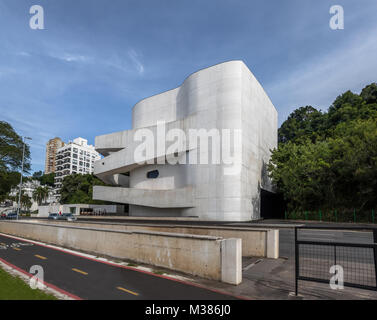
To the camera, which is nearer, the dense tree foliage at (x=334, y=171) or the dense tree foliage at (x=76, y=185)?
the dense tree foliage at (x=334, y=171)

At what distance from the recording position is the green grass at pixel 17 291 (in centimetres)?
605

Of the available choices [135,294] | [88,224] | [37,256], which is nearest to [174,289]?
[135,294]

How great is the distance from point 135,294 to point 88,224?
13249mm

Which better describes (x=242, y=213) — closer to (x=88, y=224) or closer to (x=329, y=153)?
(x=329, y=153)

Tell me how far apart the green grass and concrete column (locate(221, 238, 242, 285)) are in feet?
15.0

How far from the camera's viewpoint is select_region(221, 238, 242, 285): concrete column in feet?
23.8

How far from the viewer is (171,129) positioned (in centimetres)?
3681

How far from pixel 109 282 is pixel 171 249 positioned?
95.0 inches

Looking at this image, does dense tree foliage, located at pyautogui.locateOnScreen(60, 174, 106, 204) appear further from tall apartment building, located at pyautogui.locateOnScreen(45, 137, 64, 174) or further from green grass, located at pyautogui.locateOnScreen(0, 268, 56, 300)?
tall apartment building, located at pyautogui.locateOnScreen(45, 137, 64, 174)

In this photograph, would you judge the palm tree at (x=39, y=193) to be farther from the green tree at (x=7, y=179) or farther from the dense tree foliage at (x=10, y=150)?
the dense tree foliage at (x=10, y=150)

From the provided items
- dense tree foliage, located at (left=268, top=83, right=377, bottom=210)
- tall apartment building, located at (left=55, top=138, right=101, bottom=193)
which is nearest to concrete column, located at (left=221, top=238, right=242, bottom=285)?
dense tree foliage, located at (left=268, top=83, right=377, bottom=210)

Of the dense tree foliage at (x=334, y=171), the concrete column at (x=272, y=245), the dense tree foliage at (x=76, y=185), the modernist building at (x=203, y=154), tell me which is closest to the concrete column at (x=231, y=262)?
→ the concrete column at (x=272, y=245)

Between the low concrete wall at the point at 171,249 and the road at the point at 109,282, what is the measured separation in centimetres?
82

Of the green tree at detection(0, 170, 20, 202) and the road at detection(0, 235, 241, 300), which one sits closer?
the road at detection(0, 235, 241, 300)
